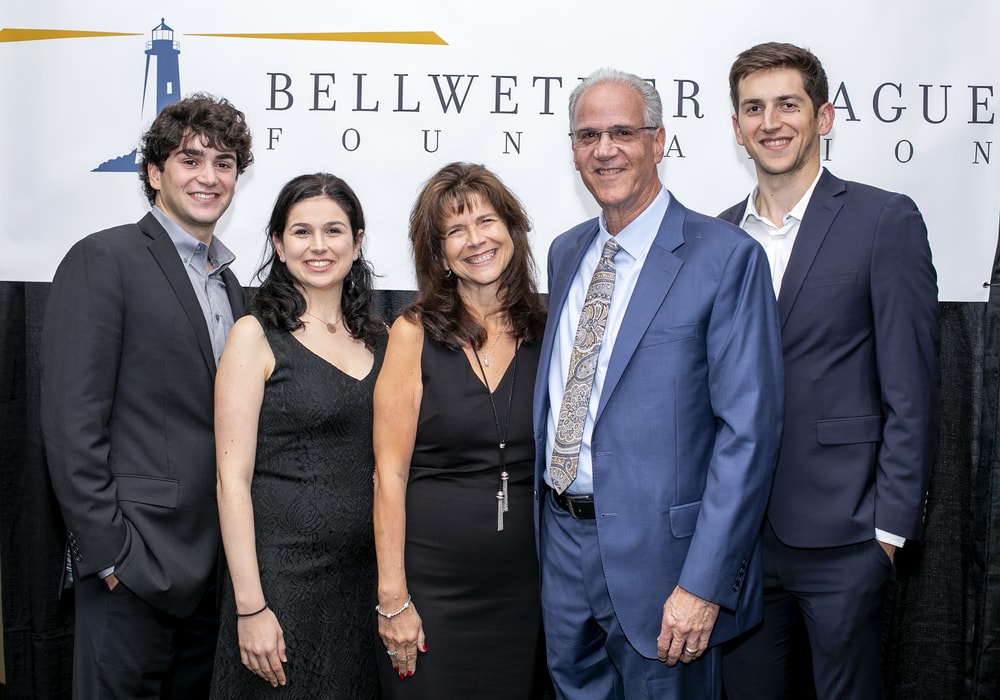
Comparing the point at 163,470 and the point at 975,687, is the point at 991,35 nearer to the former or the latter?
the point at 975,687

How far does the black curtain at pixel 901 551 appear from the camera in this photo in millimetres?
2732

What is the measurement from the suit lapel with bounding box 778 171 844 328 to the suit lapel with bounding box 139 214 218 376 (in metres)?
1.35

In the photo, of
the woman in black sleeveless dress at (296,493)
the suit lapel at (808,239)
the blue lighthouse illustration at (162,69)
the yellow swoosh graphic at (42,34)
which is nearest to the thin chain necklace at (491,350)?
the woman in black sleeveless dress at (296,493)

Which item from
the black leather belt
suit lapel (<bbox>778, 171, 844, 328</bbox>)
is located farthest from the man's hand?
suit lapel (<bbox>778, 171, 844, 328</bbox>)

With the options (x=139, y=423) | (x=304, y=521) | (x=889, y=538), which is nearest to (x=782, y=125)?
(x=889, y=538)

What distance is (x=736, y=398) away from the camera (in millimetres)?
1591

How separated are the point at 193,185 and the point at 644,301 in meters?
1.16

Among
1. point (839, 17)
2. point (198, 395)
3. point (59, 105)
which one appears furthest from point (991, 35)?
point (59, 105)

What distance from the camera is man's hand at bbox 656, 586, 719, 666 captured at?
63.6 inches

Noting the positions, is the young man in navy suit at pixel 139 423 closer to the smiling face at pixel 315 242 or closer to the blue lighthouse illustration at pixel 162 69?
the smiling face at pixel 315 242

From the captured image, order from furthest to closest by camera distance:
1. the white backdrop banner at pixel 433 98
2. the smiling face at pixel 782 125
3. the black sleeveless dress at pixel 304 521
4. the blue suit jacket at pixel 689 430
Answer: the white backdrop banner at pixel 433 98 < the smiling face at pixel 782 125 < the black sleeveless dress at pixel 304 521 < the blue suit jacket at pixel 689 430

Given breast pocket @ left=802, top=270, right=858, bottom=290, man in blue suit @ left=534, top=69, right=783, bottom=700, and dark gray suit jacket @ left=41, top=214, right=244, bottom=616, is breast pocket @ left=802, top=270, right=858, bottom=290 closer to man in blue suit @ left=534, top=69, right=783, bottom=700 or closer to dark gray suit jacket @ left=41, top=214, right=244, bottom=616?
man in blue suit @ left=534, top=69, right=783, bottom=700

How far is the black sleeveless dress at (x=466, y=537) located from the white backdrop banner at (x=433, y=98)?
35.9 inches

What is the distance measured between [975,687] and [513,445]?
1693mm
